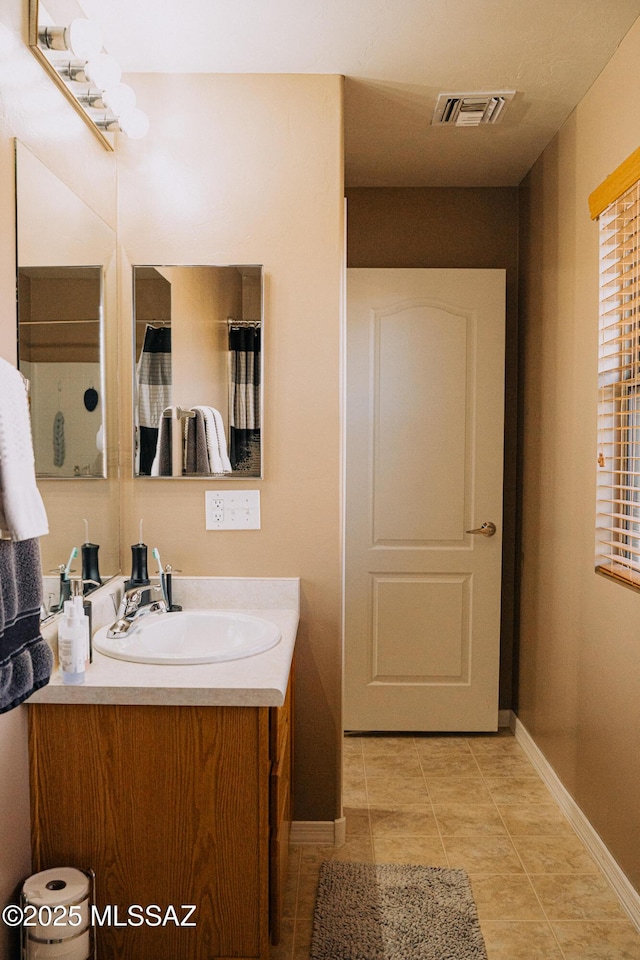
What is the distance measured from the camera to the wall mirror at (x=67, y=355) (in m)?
1.65

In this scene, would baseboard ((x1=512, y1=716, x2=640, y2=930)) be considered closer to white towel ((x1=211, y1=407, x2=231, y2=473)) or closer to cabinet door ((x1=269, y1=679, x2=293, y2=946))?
cabinet door ((x1=269, y1=679, x2=293, y2=946))

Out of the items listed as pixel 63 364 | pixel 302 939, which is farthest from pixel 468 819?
pixel 63 364

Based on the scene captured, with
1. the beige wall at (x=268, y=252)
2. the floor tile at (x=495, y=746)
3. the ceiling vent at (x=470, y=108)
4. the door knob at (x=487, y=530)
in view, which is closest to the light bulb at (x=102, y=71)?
the beige wall at (x=268, y=252)

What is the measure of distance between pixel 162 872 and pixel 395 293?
242 cm

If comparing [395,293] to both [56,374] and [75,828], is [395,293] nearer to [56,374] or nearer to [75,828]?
[56,374]

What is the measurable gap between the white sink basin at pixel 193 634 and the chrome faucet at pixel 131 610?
1cm

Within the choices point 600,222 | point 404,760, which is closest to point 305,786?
point 404,760

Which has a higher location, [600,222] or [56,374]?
[600,222]

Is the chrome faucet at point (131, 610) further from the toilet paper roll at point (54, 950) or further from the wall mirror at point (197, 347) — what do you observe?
the toilet paper roll at point (54, 950)

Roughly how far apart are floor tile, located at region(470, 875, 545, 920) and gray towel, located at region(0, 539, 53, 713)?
1456 mm

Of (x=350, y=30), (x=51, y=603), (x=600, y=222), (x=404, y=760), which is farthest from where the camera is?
(x=404, y=760)

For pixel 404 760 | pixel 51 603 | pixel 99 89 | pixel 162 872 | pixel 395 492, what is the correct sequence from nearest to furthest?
pixel 162 872
pixel 51 603
pixel 99 89
pixel 404 760
pixel 395 492

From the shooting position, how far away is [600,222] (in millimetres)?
2234

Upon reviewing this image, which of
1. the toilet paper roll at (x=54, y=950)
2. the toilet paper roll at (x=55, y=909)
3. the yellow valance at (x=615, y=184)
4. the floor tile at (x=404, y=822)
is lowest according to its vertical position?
the floor tile at (x=404, y=822)
